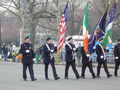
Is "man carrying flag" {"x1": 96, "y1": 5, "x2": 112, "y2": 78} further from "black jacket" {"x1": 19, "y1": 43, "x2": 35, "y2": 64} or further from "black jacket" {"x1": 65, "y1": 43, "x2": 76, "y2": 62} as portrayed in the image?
"black jacket" {"x1": 19, "y1": 43, "x2": 35, "y2": 64}

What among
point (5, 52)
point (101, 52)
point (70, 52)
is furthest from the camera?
point (5, 52)

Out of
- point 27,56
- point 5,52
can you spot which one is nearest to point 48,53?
point 27,56

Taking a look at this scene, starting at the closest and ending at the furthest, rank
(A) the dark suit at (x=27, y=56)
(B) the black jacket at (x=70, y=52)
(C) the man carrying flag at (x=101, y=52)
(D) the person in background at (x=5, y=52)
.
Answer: (A) the dark suit at (x=27, y=56) → (B) the black jacket at (x=70, y=52) → (C) the man carrying flag at (x=101, y=52) → (D) the person in background at (x=5, y=52)

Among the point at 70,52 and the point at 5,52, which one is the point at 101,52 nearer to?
the point at 70,52

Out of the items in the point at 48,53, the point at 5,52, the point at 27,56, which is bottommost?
the point at 27,56

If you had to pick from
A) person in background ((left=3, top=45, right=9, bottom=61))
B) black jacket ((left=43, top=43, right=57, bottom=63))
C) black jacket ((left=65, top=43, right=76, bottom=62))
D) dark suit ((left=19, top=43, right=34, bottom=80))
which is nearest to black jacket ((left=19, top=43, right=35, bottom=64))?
dark suit ((left=19, top=43, right=34, bottom=80))

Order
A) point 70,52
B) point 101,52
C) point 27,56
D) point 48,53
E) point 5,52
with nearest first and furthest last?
point 27,56 → point 48,53 → point 70,52 → point 101,52 → point 5,52

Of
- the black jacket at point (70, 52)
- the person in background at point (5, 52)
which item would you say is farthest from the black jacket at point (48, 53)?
the person in background at point (5, 52)

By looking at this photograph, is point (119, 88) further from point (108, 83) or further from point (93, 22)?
point (93, 22)

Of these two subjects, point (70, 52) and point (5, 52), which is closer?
point (70, 52)

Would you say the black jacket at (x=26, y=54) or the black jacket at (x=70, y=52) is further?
the black jacket at (x=70, y=52)

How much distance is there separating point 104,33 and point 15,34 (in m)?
66.1

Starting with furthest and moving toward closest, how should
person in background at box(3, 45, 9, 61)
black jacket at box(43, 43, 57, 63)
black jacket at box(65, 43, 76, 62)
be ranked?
person in background at box(3, 45, 9, 61) → black jacket at box(65, 43, 76, 62) → black jacket at box(43, 43, 57, 63)

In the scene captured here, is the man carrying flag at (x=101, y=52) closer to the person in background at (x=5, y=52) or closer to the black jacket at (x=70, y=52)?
the black jacket at (x=70, y=52)
